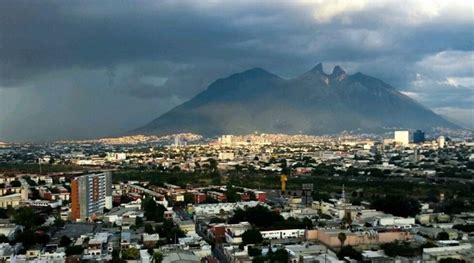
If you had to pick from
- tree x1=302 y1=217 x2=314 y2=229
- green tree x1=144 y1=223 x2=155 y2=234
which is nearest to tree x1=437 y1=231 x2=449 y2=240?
tree x1=302 y1=217 x2=314 y2=229

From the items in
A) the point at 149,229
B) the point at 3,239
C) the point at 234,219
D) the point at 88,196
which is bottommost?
the point at 3,239

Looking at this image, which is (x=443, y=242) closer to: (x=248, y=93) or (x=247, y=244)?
(x=247, y=244)

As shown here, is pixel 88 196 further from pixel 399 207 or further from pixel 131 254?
pixel 399 207

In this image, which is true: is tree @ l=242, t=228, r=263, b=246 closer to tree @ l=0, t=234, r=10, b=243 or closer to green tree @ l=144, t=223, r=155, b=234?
green tree @ l=144, t=223, r=155, b=234

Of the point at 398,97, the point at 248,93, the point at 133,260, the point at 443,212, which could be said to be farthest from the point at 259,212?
the point at 398,97

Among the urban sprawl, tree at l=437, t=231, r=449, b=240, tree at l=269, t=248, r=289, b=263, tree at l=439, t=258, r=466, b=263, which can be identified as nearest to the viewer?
tree at l=439, t=258, r=466, b=263

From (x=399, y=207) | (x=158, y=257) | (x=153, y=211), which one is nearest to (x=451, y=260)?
(x=158, y=257)
